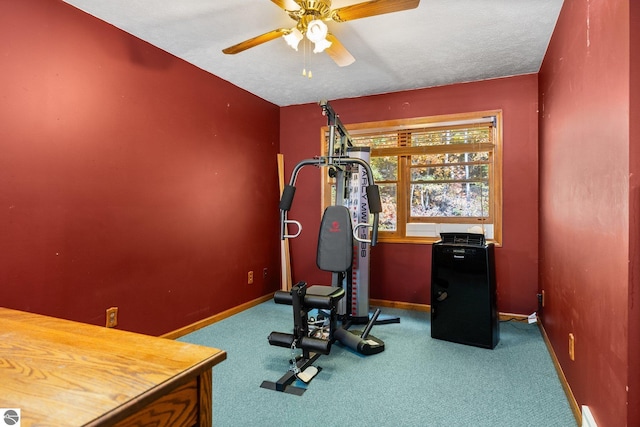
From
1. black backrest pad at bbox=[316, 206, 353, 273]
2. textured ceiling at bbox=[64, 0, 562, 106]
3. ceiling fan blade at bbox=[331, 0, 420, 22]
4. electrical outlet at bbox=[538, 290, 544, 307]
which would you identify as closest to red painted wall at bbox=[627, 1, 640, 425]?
ceiling fan blade at bbox=[331, 0, 420, 22]

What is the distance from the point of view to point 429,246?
151 inches

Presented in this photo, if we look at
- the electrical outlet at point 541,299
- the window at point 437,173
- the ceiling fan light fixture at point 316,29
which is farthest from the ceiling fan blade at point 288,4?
the electrical outlet at point 541,299

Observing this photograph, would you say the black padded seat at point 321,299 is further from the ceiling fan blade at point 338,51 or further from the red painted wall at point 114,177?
the ceiling fan blade at point 338,51

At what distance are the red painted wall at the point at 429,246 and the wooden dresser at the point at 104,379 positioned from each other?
10.8ft

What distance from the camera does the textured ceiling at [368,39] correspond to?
2.34 m

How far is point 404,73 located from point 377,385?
9.13 ft

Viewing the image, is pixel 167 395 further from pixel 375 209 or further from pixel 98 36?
pixel 98 36

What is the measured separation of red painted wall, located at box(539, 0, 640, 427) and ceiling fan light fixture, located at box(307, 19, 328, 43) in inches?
49.3

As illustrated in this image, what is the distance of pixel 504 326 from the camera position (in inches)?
131

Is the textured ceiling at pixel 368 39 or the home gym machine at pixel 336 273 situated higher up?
the textured ceiling at pixel 368 39

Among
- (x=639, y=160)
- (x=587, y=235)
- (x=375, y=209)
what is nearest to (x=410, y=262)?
(x=375, y=209)

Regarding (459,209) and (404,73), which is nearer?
(404,73)

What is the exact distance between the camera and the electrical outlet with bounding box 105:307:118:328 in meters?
2.54

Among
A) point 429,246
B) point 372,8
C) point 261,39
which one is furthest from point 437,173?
point 261,39
